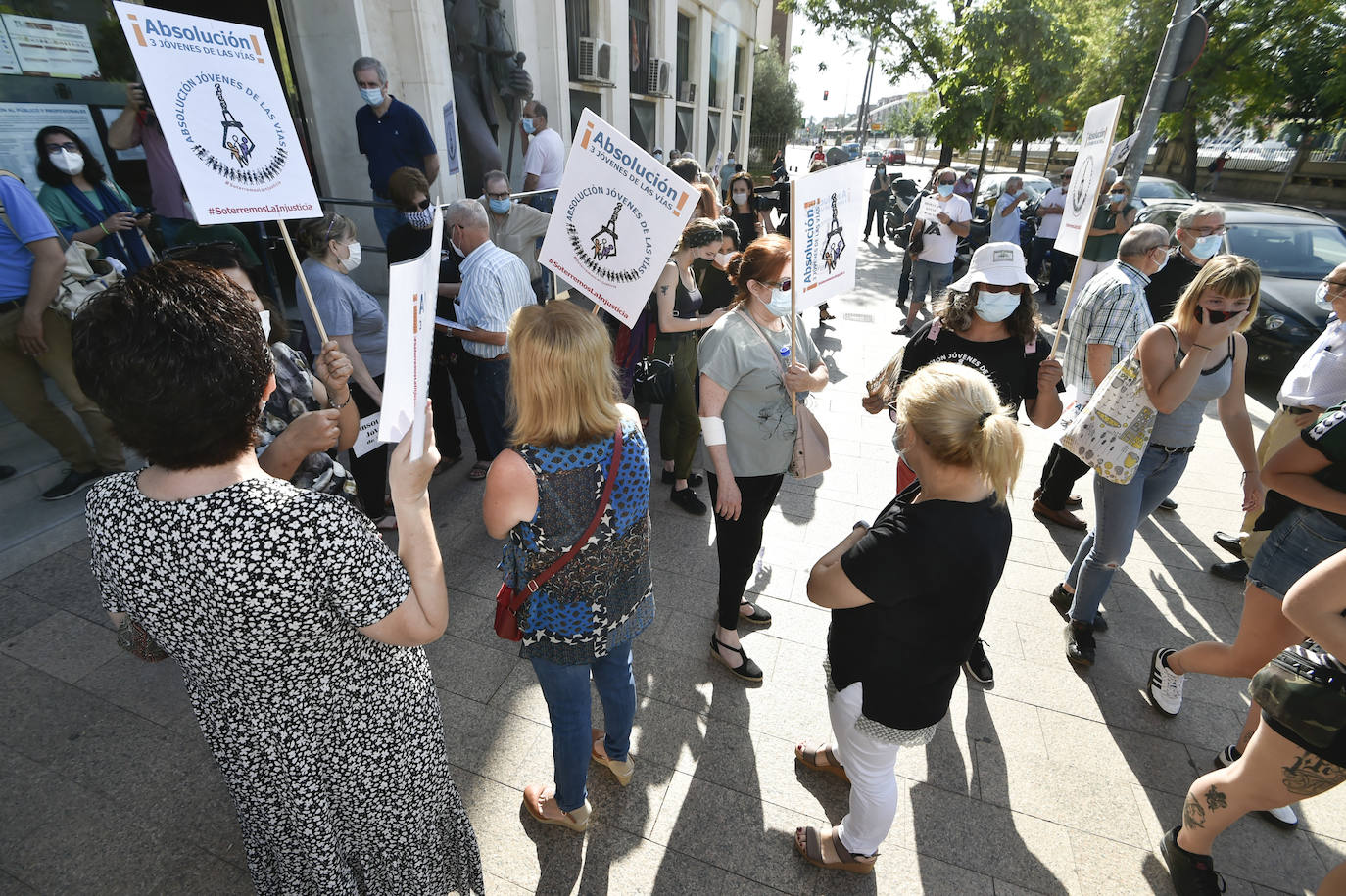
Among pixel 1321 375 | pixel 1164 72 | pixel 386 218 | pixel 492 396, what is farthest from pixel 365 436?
pixel 1164 72

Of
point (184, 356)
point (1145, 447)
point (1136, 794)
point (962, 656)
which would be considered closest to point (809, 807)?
point (962, 656)

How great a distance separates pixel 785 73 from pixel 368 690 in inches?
1397

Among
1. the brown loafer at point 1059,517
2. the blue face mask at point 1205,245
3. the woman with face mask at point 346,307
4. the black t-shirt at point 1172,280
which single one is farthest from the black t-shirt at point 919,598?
the black t-shirt at point 1172,280

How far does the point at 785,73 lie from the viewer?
31.1m

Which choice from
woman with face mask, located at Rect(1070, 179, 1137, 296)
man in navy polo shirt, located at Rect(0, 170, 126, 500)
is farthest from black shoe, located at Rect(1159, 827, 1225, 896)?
woman with face mask, located at Rect(1070, 179, 1137, 296)

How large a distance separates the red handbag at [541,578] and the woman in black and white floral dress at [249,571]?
1.25ft

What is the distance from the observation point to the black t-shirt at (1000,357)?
116 inches

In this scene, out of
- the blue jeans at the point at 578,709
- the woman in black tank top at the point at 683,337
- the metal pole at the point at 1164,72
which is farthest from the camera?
the metal pole at the point at 1164,72

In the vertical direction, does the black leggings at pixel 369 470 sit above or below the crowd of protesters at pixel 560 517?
below

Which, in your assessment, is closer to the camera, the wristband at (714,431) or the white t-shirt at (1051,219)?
the wristband at (714,431)

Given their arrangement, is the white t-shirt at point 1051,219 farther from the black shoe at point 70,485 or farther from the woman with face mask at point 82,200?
the black shoe at point 70,485

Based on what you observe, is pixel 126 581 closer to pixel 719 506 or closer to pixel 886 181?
pixel 719 506

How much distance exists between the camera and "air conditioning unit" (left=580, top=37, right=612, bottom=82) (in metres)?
11.3

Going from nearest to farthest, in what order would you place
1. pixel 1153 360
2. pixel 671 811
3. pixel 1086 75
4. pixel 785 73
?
1. pixel 671 811
2. pixel 1153 360
3. pixel 1086 75
4. pixel 785 73
